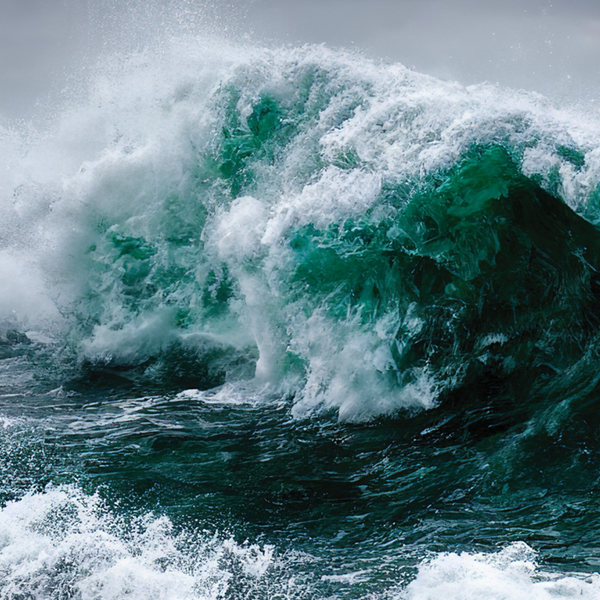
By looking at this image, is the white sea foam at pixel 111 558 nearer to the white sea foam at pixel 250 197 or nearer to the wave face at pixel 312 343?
the wave face at pixel 312 343

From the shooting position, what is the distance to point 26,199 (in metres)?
9.48

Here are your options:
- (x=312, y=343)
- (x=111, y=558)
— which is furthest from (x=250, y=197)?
(x=111, y=558)

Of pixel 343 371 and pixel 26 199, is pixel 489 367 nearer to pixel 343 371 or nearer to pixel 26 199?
pixel 343 371

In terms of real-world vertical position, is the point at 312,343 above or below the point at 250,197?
below

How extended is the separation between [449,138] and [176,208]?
369cm

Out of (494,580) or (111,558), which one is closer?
(494,580)

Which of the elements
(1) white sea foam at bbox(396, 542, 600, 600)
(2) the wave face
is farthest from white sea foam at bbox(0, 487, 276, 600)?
(1) white sea foam at bbox(396, 542, 600, 600)

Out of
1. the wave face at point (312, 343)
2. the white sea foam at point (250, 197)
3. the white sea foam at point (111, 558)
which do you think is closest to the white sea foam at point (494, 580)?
the wave face at point (312, 343)

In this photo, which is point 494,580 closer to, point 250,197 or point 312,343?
point 312,343

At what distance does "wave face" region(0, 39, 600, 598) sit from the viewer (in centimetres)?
380

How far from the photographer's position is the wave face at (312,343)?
12.5ft

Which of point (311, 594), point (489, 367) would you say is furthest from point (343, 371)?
point (311, 594)

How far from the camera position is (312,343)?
20.5 feet

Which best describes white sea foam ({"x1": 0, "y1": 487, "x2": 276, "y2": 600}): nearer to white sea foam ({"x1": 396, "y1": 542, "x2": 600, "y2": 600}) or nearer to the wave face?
the wave face
